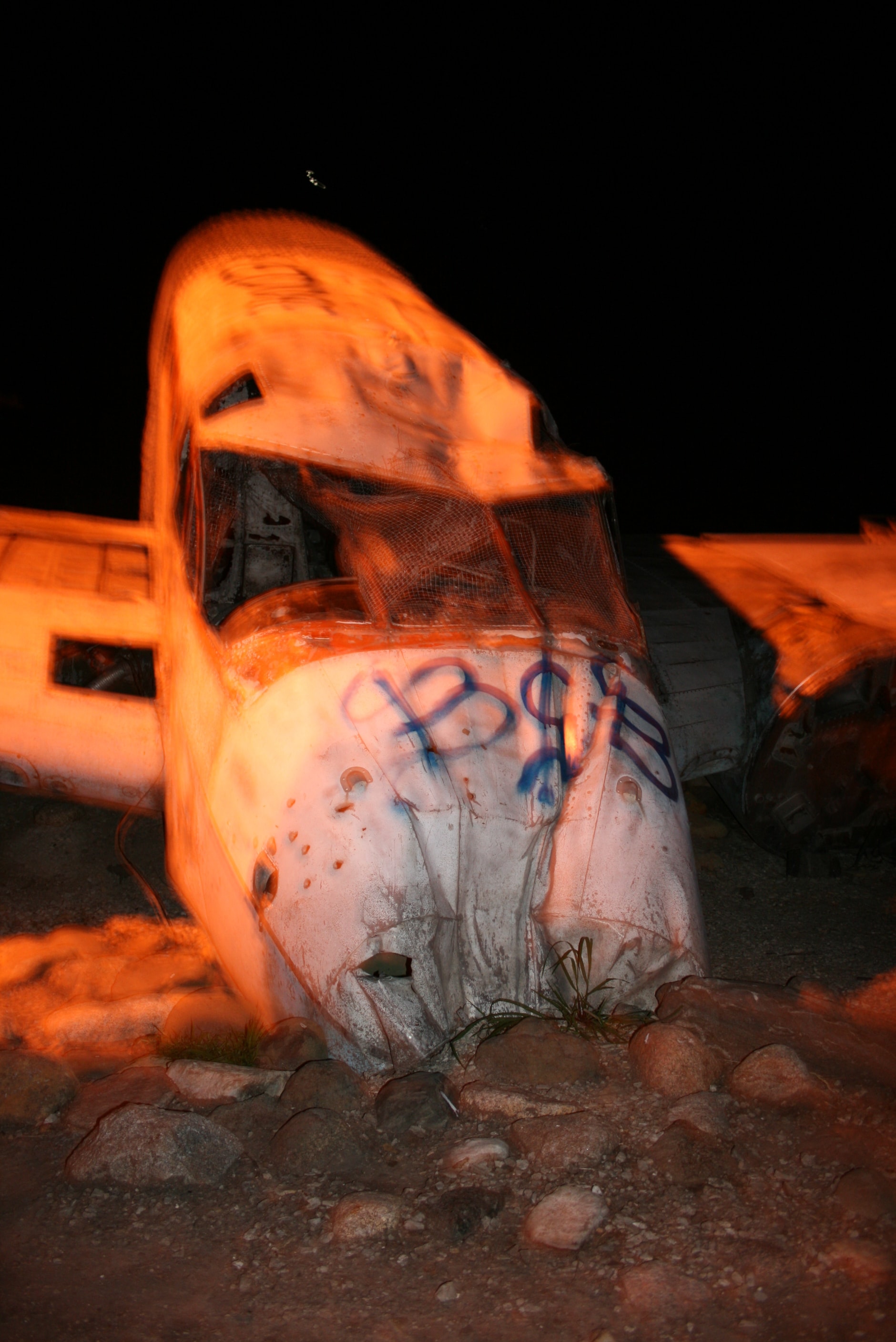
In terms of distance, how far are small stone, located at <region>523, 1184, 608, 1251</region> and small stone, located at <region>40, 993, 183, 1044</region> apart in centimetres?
155

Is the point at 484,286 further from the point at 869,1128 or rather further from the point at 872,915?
the point at 869,1128

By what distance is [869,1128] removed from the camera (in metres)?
3.02

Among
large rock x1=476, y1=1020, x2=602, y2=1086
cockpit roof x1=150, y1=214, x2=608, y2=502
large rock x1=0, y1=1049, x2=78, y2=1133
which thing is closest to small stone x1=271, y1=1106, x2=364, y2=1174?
large rock x1=476, y1=1020, x2=602, y2=1086

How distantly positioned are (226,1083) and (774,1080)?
1645mm

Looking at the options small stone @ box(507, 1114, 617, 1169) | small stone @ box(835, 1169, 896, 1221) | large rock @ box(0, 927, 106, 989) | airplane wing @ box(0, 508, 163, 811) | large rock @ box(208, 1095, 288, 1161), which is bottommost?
large rock @ box(0, 927, 106, 989)

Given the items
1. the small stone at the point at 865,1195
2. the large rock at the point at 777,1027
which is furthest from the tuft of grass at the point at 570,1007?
the small stone at the point at 865,1195

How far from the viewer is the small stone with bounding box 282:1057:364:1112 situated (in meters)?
3.09

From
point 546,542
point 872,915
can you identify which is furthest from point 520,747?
point 872,915

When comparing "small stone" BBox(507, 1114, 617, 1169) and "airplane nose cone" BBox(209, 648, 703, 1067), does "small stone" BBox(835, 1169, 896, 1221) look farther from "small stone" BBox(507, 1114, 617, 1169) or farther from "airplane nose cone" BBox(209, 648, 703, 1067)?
"airplane nose cone" BBox(209, 648, 703, 1067)

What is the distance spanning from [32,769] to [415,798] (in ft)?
8.44

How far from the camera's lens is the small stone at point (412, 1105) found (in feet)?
9.98

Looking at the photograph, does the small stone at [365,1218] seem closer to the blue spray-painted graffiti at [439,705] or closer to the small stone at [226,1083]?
the small stone at [226,1083]

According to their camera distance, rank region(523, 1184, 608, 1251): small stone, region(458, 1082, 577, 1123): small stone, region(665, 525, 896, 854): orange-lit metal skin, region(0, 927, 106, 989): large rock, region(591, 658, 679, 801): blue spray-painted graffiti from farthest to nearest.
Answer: region(665, 525, 896, 854): orange-lit metal skin → region(0, 927, 106, 989): large rock → region(591, 658, 679, 801): blue spray-painted graffiti → region(458, 1082, 577, 1123): small stone → region(523, 1184, 608, 1251): small stone

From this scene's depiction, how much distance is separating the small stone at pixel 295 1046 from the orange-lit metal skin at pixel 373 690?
7 centimetres
